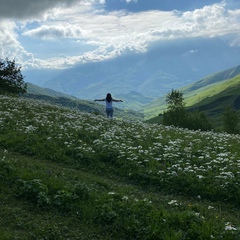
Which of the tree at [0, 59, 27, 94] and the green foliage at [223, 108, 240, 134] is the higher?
the tree at [0, 59, 27, 94]

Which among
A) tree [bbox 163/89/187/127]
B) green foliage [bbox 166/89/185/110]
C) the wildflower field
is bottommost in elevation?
the wildflower field

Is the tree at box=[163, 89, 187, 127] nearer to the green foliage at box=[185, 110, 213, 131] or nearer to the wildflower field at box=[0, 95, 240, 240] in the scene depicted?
the green foliage at box=[185, 110, 213, 131]

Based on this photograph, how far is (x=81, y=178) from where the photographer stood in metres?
13.4

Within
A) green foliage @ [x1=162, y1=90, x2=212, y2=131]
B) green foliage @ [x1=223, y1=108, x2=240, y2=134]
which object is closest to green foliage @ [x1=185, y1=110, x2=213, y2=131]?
green foliage @ [x1=162, y1=90, x2=212, y2=131]

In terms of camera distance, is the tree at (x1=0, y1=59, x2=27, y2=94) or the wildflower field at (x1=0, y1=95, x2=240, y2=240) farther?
the tree at (x1=0, y1=59, x2=27, y2=94)

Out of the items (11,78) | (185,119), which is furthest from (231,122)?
(11,78)

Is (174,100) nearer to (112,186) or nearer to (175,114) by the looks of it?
(175,114)

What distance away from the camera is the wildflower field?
29.9 ft

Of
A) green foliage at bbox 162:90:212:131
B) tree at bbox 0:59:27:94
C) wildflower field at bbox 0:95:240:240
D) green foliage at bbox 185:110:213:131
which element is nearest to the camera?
wildflower field at bbox 0:95:240:240

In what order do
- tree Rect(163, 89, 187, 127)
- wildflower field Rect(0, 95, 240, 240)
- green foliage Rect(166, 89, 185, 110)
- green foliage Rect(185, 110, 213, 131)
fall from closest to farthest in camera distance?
wildflower field Rect(0, 95, 240, 240)
green foliage Rect(185, 110, 213, 131)
tree Rect(163, 89, 187, 127)
green foliage Rect(166, 89, 185, 110)

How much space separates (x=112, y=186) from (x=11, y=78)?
66312mm

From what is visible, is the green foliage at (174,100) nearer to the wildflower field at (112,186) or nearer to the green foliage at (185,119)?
the green foliage at (185,119)

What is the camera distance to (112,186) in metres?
12.9

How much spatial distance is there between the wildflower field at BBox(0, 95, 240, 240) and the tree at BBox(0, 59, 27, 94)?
49548 mm
